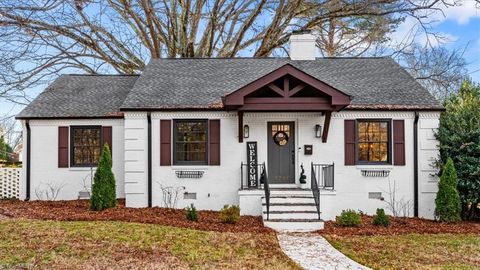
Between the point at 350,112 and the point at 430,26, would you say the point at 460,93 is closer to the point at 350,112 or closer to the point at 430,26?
the point at 350,112

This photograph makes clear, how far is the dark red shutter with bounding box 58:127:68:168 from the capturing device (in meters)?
12.7

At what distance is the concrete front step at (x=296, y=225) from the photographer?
380 inches

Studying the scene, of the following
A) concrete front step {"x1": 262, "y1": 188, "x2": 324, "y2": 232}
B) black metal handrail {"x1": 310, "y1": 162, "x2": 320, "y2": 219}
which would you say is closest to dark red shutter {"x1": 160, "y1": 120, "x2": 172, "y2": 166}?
concrete front step {"x1": 262, "y1": 188, "x2": 324, "y2": 232}

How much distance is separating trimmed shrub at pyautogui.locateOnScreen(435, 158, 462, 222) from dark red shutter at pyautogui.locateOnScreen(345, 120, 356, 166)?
8.08ft

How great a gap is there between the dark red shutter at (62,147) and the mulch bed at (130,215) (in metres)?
1.47

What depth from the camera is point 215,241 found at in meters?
7.83

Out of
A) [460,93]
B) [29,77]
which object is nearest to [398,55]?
[460,93]

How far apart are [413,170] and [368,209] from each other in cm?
180

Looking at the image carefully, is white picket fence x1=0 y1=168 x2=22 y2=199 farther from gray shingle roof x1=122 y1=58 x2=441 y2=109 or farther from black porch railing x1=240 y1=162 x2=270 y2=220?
black porch railing x1=240 y1=162 x2=270 y2=220

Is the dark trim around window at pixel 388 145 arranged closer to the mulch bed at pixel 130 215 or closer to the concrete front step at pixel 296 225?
the concrete front step at pixel 296 225

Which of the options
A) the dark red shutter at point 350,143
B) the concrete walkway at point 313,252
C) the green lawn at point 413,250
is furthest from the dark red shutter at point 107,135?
the green lawn at point 413,250

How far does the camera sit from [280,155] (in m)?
11.9

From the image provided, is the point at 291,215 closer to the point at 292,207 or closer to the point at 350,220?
the point at 292,207

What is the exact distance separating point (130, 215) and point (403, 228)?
7.02 m
